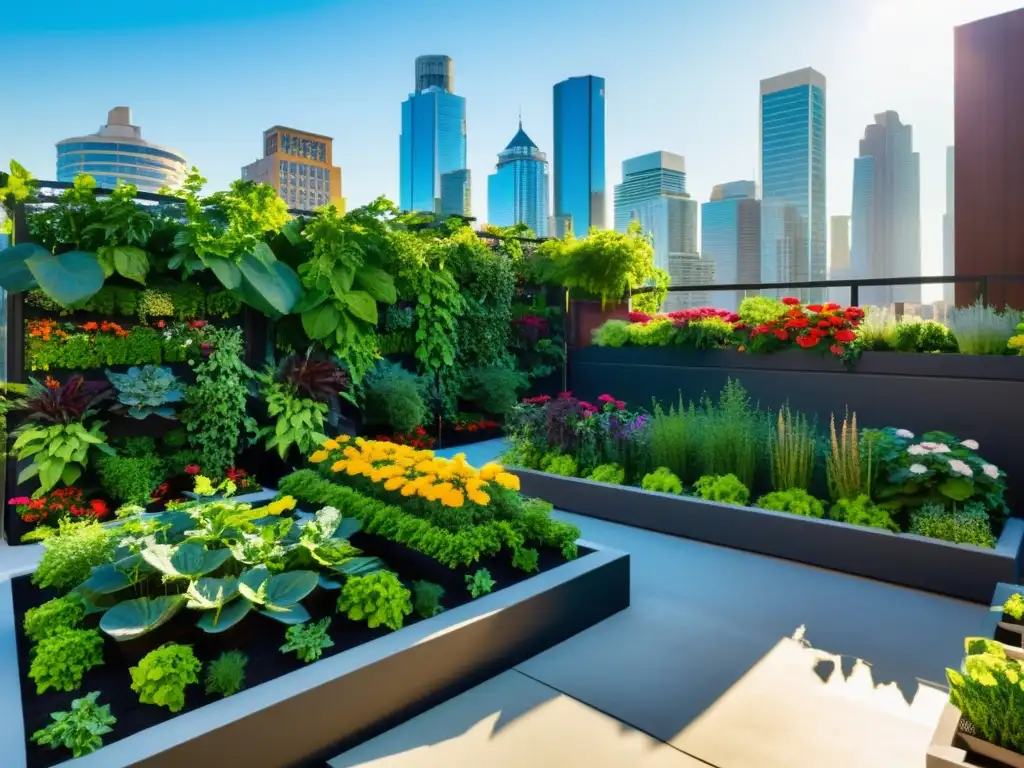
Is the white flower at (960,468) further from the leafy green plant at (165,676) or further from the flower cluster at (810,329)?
the leafy green plant at (165,676)

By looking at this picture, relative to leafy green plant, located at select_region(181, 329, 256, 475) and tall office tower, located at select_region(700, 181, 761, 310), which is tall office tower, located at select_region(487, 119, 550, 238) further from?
leafy green plant, located at select_region(181, 329, 256, 475)

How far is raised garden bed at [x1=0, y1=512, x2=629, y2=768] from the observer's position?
1.78 m

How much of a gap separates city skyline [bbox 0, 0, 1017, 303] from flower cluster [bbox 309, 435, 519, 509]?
2746 mm

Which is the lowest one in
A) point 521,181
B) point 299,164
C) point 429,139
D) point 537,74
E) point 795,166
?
point 795,166

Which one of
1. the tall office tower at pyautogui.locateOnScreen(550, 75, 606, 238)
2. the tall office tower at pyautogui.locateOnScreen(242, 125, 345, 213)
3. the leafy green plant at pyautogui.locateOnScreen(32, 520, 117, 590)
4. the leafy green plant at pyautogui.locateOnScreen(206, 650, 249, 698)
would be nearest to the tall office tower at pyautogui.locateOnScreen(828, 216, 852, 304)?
the leafy green plant at pyautogui.locateOnScreen(206, 650, 249, 698)

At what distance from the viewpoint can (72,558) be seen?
8.80ft

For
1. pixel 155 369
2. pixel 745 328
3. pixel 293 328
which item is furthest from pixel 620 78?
pixel 155 369

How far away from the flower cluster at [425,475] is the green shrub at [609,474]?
142 cm

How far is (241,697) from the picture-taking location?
1.91 metres

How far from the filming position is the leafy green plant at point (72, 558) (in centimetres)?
267

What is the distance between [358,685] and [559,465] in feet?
9.97

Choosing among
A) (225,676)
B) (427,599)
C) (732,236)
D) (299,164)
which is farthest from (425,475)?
(299,164)

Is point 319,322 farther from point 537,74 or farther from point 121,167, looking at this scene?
point 537,74

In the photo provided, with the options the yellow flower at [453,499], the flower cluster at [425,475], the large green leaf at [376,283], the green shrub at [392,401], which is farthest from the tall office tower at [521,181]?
the yellow flower at [453,499]
